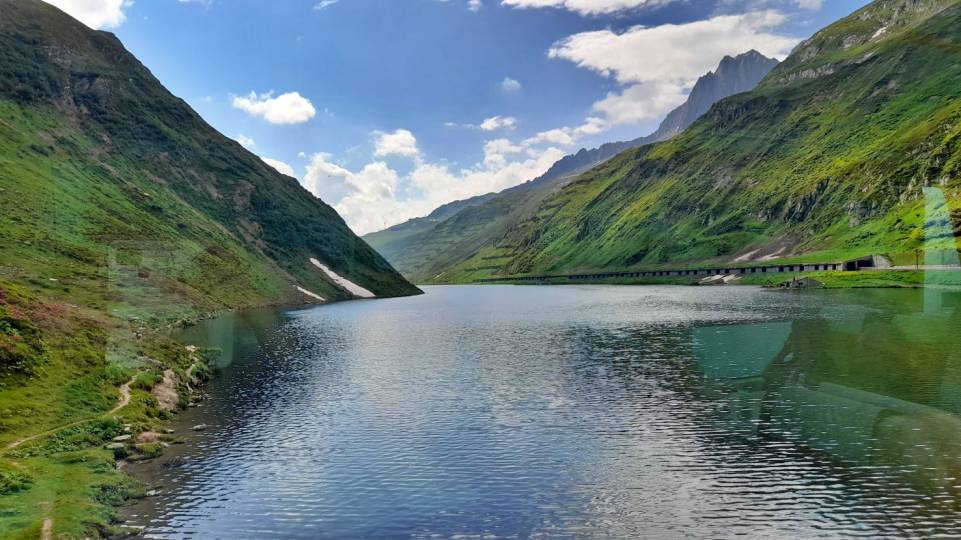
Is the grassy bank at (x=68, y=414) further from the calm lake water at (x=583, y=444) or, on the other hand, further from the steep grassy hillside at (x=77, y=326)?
the calm lake water at (x=583, y=444)

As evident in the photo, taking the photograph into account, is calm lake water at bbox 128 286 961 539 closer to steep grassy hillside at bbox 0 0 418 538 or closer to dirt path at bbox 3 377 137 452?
steep grassy hillside at bbox 0 0 418 538

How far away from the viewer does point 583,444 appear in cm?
4325

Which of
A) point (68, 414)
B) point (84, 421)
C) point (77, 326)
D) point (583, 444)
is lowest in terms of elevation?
point (583, 444)

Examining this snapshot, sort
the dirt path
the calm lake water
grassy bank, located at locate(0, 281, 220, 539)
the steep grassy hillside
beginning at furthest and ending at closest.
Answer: the dirt path < the steep grassy hillside < the calm lake water < grassy bank, located at locate(0, 281, 220, 539)

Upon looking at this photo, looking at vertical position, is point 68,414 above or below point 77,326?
below

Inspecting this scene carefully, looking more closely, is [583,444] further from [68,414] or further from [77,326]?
[77,326]

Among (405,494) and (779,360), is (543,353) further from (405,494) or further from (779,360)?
(405,494)

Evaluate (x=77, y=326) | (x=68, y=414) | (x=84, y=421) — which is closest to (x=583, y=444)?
(x=84, y=421)

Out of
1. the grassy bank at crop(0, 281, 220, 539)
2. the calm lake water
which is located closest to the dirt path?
the grassy bank at crop(0, 281, 220, 539)

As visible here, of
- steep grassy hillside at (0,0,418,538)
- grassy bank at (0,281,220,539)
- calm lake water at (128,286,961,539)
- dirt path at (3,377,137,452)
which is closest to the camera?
grassy bank at (0,281,220,539)

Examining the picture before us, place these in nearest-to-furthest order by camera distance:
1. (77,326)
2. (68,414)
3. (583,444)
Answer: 1. (583,444)
2. (68,414)
3. (77,326)

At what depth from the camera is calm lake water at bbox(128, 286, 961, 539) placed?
30859 mm

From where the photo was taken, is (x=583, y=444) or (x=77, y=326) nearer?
(x=583, y=444)

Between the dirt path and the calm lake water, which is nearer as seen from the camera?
the calm lake water
